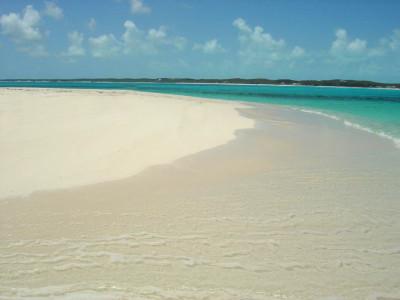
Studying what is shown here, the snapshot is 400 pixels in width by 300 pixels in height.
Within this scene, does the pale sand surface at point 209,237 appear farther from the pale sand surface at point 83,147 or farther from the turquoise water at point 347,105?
the turquoise water at point 347,105

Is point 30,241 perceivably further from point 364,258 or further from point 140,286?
point 364,258

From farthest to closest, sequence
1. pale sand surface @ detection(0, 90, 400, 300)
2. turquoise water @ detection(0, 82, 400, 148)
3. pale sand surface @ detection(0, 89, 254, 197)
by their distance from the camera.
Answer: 1. turquoise water @ detection(0, 82, 400, 148)
2. pale sand surface @ detection(0, 89, 254, 197)
3. pale sand surface @ detection(0, 90, 400, 300)

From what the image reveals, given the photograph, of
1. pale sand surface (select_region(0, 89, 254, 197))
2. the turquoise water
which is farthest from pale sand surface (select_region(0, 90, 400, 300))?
the turquoise water

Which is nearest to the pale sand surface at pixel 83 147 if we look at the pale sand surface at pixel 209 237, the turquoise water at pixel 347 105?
the pale sand surface at pixel 209 237

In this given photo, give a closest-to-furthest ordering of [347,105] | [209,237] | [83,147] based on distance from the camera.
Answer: [209,237] → [83,147] → [347,105]

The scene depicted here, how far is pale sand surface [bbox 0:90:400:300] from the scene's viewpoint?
3244 mm

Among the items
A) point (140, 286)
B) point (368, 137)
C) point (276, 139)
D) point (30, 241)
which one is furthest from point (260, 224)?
point (368, 137)

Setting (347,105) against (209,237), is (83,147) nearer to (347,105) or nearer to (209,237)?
(209,237)

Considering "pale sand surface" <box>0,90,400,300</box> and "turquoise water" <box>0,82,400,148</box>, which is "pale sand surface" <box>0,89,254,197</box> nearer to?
"pale sand surface" <box>0,90,400,300</box>

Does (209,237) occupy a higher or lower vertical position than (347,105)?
lower

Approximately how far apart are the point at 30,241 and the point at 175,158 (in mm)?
4313

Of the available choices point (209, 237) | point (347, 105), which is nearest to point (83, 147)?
point (209, 237)

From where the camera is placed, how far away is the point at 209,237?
13.7ft

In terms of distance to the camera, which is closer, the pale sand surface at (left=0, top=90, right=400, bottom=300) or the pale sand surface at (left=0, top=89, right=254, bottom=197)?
the pale sand surface at (left=0, top=90, right=400, bottom=300)
